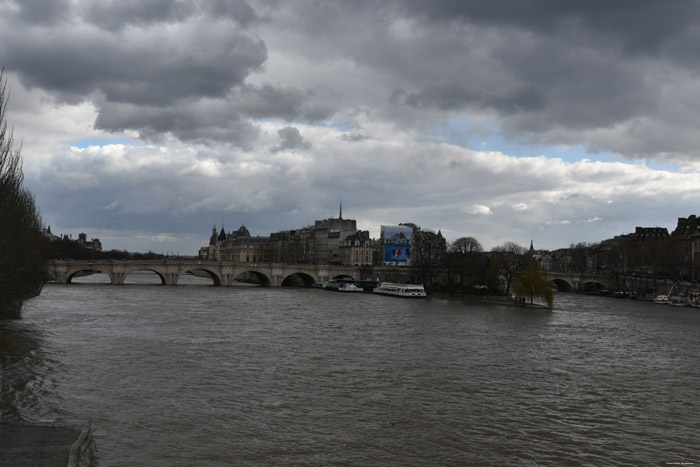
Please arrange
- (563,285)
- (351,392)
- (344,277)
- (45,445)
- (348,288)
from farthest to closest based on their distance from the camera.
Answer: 1. (563,285)
2. (344,277)
3. (348,288)
4. (351,392)
5. (45,445)

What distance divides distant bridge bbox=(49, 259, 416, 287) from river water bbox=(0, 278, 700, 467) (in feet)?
139

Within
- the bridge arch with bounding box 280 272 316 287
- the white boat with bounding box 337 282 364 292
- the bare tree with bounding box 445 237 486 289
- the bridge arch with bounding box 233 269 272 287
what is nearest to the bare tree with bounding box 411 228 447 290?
the bare tree with bounding box 445 237 486 289

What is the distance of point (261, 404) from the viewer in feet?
62.5

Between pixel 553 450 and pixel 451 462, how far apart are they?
280cm

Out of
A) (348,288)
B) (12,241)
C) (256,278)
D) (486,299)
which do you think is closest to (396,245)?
(256,278)

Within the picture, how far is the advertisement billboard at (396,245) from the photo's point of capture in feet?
396

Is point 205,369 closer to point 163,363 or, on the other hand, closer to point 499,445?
point 163,363

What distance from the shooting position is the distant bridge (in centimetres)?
8106

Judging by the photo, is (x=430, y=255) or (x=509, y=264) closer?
(x=509, y=264)

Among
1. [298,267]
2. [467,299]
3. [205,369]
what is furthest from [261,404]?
[298,267]

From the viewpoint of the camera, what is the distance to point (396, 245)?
122 m

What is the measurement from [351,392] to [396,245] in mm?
101133

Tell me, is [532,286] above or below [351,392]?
above

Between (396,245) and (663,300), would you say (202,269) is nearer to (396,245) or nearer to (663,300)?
(396,245)
